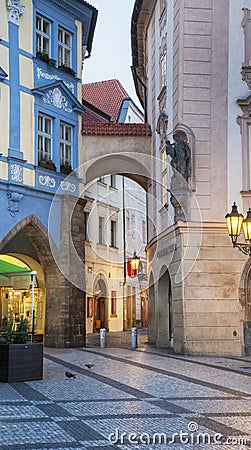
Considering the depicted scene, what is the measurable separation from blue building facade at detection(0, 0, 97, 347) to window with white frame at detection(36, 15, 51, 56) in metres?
0.03

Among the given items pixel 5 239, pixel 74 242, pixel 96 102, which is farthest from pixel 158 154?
pixel 96 102

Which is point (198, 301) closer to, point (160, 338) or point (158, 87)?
point (160, 338)

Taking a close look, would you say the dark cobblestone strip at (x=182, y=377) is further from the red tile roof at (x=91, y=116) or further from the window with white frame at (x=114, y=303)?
the window with white frame at (x=114, y=303)

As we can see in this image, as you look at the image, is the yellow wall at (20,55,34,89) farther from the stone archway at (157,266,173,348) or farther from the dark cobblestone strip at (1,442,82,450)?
the dark cobblestone strip at (1,442,82,450)

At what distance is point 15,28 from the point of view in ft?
65.4

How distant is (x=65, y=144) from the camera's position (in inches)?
868

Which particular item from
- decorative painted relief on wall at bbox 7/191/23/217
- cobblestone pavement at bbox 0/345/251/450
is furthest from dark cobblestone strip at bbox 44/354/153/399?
decorative painted relief on wall at bbox 7/191/23/217

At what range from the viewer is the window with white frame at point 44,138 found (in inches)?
818

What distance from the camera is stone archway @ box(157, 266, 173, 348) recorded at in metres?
21.3

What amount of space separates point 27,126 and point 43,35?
11.1ft

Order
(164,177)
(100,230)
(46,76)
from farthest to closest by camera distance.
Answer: (100,230) < (46,76) < (164,177)

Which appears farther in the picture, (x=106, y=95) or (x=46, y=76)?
(x=106, y=95)

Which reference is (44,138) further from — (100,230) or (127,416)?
(127,416)

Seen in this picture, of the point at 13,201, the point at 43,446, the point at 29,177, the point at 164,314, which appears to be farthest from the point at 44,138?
the point at 43,446
